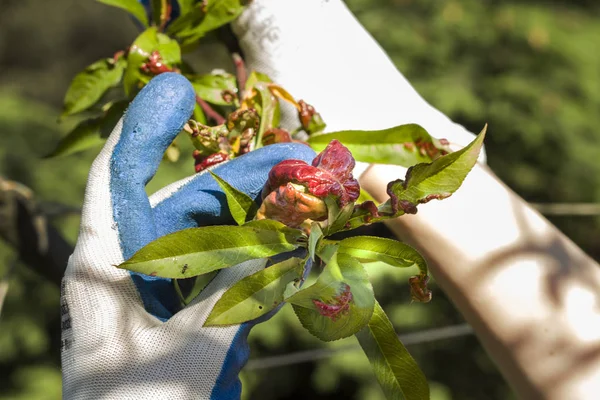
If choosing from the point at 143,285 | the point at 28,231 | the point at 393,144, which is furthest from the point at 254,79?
the point at 28,231

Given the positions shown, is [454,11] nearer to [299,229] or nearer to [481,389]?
[481,389]

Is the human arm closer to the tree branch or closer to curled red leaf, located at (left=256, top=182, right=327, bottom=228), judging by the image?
curled red leaf, located at (left=256, top=182, right=327, bottom=228)

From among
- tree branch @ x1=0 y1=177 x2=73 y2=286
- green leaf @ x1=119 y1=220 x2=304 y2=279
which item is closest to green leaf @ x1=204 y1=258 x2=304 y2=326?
green leaf @ x1=119 y1=220 x2=304 y2=279

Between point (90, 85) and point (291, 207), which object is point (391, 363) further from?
point (90, 85)

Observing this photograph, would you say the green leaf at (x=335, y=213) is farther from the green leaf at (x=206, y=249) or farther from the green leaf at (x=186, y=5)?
the green leaf at (x=186, y=5)

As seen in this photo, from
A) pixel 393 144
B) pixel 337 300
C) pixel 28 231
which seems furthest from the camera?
pixel 28 231

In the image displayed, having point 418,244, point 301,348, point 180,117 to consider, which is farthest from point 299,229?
point 301,348
